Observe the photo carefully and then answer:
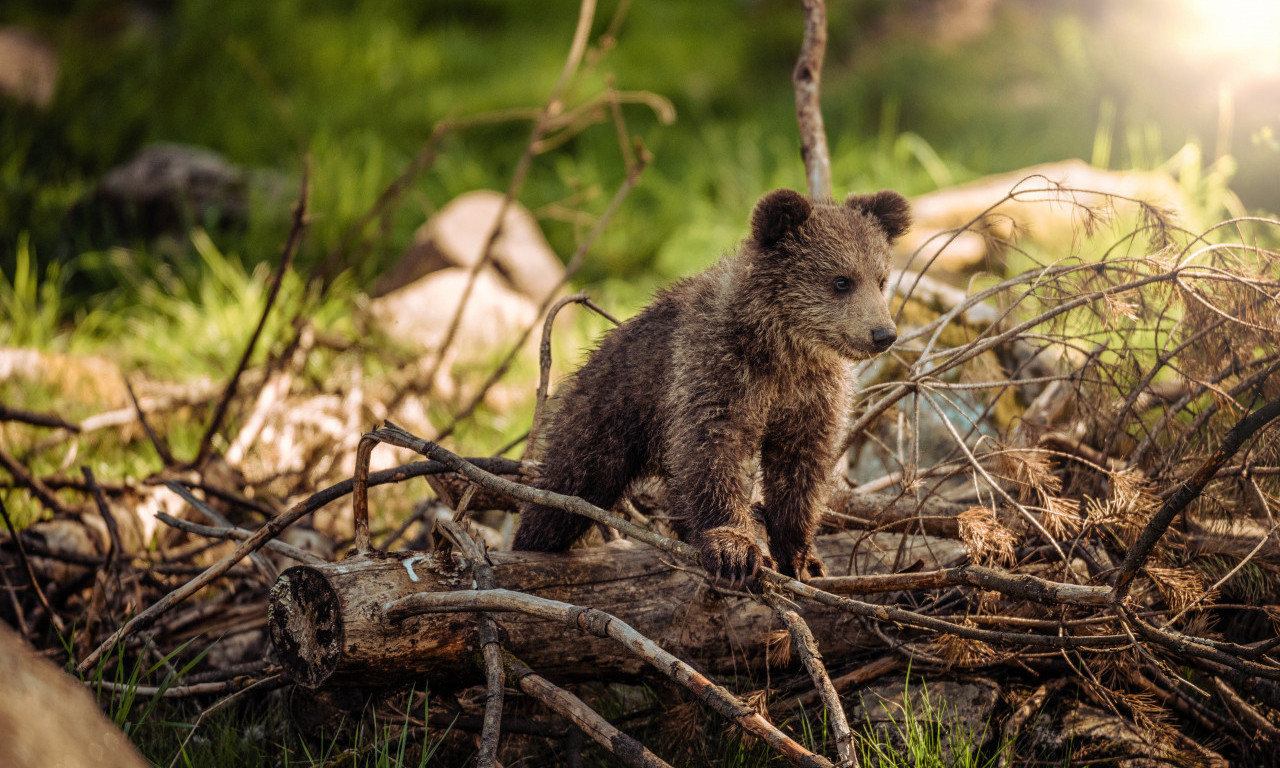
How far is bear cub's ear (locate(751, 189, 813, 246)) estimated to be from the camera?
110 inches

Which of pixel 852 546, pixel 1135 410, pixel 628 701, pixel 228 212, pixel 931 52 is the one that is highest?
pixel 931 52

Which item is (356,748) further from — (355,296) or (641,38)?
(641,38)

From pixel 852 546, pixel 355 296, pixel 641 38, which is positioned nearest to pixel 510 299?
pixel 355 296

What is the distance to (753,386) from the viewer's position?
2.76 meters

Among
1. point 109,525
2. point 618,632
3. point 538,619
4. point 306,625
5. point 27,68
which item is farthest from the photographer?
point 27,68

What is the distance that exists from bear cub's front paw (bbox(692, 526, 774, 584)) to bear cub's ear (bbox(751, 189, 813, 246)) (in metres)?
0.92

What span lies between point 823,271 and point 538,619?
1274mm

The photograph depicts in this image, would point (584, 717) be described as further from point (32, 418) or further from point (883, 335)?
point (32, 418)

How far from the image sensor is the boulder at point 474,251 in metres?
7.35

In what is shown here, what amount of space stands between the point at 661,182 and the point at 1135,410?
6377 mm

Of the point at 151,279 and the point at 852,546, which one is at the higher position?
the point at 151,279

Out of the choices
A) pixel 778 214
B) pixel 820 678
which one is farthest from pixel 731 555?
pixel 778 214

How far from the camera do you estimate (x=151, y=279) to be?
693 centimetres

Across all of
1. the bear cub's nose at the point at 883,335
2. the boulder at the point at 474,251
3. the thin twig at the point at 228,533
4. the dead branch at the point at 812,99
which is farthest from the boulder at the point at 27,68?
the bear cub's nose at the point at 883,335
